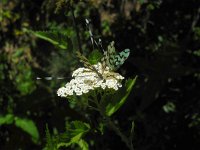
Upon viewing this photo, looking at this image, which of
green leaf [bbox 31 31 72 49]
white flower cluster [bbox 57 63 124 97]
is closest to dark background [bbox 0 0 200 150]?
green leaf [bbox 31 31 72 49]

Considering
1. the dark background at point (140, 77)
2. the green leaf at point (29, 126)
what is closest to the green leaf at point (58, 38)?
the dark background at point (140, 77)

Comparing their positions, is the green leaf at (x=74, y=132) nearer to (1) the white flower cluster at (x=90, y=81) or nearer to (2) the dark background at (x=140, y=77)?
(1) the white flower cluster at (x=90, y=81)

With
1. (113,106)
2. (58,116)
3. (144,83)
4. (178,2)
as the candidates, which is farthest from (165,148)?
(113,106)

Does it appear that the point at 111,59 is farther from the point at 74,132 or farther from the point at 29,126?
the point at 29,126

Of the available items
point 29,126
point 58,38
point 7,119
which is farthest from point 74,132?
point 7,119

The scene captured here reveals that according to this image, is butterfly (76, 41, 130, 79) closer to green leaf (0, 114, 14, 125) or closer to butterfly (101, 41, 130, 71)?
butterfly (101, 41, 130, 71)
